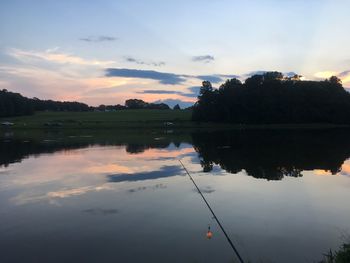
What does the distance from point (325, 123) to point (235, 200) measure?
96.9m

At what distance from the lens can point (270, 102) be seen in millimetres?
104562

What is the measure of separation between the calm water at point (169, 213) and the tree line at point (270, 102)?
252 ft

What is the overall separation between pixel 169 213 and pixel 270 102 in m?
94.3

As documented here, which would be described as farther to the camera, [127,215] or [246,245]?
[127,215]

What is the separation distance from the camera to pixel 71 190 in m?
18.8

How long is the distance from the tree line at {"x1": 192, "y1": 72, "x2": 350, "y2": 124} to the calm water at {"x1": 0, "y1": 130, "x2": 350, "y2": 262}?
252 feet

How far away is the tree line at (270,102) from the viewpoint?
102812 mm

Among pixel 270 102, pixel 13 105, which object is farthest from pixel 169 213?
pixel 13 105

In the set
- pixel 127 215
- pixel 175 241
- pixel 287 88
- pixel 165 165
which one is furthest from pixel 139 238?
pixel 287 88

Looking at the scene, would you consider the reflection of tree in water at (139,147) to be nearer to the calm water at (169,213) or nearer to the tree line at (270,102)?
the calm water at (169,213)

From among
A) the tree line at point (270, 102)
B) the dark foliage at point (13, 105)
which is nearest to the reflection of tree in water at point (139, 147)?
the tree line at point (270, 102)

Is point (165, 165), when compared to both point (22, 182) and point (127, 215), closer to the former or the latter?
point (22, 182)

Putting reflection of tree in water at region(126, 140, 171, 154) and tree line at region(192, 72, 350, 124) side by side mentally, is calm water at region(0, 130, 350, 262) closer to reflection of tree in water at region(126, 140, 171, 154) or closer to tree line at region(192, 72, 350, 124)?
reflection of tree in water at region(126, 140, 171, 154)

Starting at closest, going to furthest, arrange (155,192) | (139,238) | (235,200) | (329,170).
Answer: (139,238) < (235,200) < (155,192) < (329,170)
